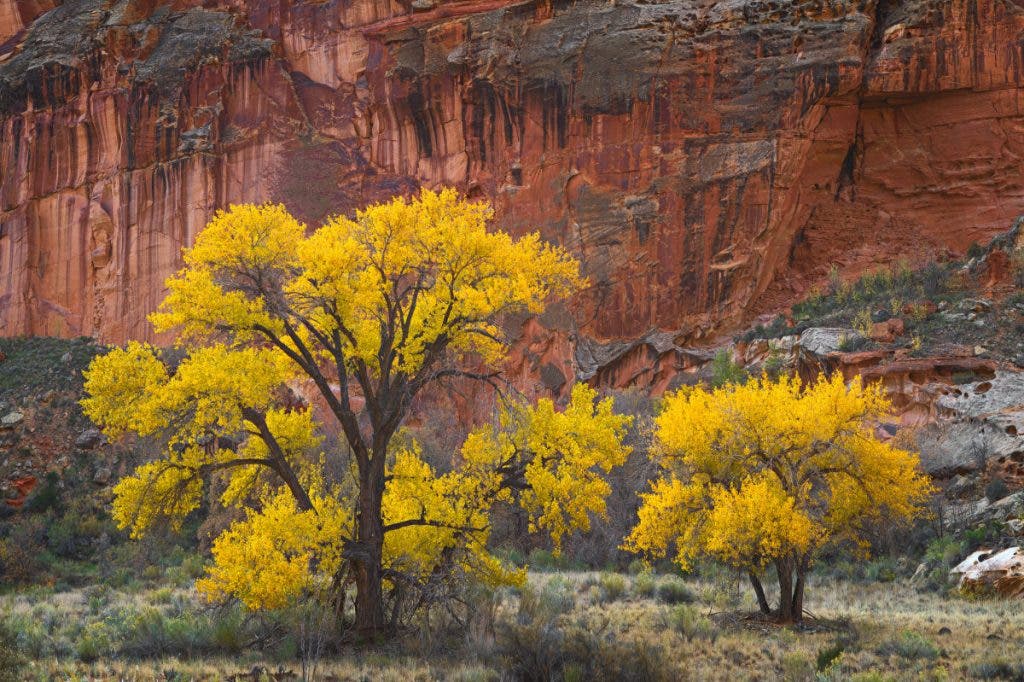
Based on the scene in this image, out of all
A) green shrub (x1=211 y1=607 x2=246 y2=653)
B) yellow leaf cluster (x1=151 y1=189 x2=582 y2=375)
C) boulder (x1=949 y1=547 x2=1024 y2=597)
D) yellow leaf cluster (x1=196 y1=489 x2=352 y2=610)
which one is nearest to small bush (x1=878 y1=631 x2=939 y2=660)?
boulder (x1=949 y1=547 x2=1024 y2=597)

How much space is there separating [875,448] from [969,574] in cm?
523

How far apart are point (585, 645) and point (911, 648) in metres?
4.60

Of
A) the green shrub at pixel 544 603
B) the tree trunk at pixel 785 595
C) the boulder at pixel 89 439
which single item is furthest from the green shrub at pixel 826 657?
the boulder at pixel 89 439

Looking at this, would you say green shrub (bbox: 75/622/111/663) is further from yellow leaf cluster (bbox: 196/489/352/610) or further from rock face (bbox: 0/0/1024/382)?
rock face (bbox: 0/0/1024/382)

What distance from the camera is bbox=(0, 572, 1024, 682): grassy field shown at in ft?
43.3

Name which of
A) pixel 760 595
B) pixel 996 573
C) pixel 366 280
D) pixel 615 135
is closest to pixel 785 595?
pixel 760 595

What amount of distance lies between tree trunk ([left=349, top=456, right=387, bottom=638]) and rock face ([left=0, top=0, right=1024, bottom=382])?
76.3ft

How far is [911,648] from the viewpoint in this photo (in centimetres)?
1429

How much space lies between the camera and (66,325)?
4853 centimetres

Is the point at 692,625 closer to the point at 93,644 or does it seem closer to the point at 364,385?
the point at 364,385

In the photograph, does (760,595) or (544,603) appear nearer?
(760,595)

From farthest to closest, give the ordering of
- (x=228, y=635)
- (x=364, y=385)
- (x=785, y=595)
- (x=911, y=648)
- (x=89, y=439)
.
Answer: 1. (x=89, y=439)
2. (x=785, y=595)
3. (x=364, y=385)
4. (x=228, y=635)
5. (x=911, y=648)

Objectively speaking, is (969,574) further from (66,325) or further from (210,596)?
(66,325)

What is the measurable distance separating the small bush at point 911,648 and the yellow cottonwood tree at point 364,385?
15.2 ft
